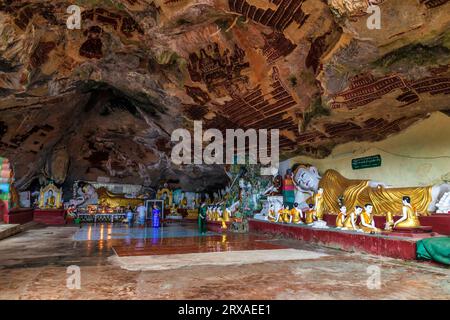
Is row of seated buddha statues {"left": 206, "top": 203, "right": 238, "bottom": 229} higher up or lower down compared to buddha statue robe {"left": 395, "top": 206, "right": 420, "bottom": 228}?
lower down

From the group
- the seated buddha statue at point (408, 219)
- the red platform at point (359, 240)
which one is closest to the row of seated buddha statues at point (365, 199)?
the seated buddha statue at point (408, 219)

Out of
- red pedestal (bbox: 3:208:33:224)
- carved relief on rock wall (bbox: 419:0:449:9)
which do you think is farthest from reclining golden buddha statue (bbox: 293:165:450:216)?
red pedestal (bbox: 3:208:33:224)

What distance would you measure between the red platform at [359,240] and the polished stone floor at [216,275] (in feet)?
0.73

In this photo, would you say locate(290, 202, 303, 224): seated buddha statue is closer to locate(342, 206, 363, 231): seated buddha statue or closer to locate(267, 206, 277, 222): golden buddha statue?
locate(267, 206, 277, 222): golden buddha statue

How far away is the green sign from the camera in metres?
9.10

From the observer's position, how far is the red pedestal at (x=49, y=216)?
17078 millimetres

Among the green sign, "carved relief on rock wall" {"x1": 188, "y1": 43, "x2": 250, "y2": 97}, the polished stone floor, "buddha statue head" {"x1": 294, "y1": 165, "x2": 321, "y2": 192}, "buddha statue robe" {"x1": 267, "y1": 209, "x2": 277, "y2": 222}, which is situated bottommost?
the polished stone floor

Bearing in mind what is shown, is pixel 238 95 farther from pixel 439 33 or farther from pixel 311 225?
pixel 439 33

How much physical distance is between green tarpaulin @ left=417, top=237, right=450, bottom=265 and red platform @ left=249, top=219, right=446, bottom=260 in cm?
15

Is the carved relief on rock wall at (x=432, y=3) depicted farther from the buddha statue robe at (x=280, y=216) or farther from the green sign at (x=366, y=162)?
the buddha statue robe at (x=280, y=216)

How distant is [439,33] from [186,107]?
286 inches
